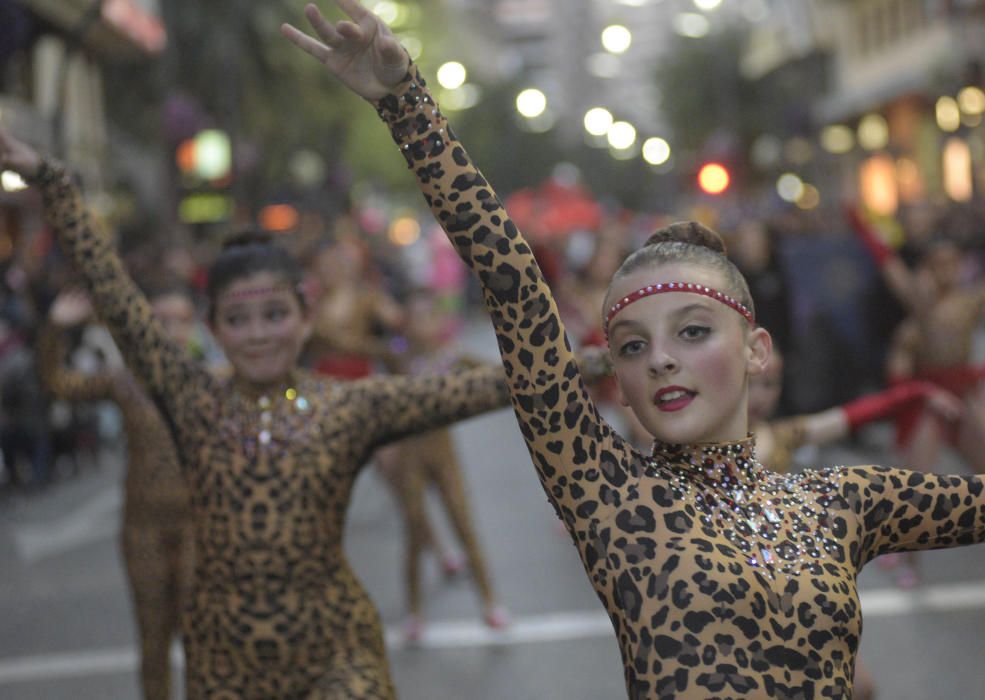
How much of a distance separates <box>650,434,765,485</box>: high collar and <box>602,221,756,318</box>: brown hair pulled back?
0.29 m

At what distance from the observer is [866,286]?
13078 mm

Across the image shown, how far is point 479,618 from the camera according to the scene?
26.6 ft

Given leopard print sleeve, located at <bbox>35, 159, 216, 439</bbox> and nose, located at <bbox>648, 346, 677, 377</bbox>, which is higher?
leopard print sleeve, located at <bbox>35, 159, 216, 439</bbox>

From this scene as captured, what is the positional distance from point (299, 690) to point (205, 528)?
0.51 metres

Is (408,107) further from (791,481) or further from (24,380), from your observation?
(24,380)

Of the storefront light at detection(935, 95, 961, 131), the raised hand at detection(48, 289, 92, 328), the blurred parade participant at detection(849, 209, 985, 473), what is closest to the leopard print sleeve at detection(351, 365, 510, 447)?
the raised hand at detection(48, 289, 92, 328)

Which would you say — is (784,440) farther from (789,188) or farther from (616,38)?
(789,188)

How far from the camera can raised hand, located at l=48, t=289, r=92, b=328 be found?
530 cm

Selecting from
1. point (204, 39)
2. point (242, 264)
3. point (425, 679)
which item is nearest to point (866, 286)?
point (425, 679)

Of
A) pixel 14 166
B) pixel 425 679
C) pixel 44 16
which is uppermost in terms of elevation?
pixel 44 16

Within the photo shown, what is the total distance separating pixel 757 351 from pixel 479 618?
5577 mm

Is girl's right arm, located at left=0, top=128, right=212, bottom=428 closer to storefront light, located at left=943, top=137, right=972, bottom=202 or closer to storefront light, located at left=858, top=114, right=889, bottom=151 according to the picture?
storefront light, located at left=943, top=137, right=972, bottom=202

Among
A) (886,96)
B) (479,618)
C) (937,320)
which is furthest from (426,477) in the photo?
(886,96)

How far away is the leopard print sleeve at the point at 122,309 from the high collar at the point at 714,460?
1.58 meters
